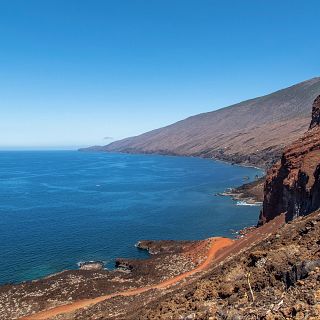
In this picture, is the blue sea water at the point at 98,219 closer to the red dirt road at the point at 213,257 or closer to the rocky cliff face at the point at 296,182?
the red dirt road at the point at 213,257

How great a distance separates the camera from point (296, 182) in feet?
164

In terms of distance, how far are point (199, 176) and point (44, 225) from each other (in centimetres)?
9888

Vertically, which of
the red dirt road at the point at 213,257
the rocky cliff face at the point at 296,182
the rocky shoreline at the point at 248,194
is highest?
the rocky cliff face at the point at 296,182

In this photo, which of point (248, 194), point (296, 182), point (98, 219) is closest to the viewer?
point (296, 182)

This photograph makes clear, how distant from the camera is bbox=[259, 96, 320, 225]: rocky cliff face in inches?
1654

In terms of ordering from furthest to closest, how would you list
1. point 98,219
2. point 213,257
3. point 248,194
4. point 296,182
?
point 248,194, point 98,219, point 213,257, point 296,182

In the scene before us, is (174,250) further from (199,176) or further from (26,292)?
(199,176)

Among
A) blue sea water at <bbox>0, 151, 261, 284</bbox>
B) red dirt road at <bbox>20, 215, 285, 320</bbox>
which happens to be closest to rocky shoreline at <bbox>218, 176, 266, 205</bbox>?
blue sea water at <bbox>0, 151, 261, 284</bbox>

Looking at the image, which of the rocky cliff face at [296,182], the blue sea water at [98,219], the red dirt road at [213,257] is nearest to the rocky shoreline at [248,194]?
the blue sea water at [98,219]

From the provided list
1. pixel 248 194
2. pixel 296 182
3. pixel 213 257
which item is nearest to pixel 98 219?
pixel 213 257

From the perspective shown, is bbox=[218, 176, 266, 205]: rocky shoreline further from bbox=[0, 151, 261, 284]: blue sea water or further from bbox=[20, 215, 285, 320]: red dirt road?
bbox=[20, 215, 285, 320]: red dirt road

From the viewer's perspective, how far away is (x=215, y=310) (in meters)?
16.5

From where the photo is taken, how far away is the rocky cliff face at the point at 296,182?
138 ft

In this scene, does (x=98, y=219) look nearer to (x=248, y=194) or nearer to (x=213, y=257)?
(x=213, y=257)
